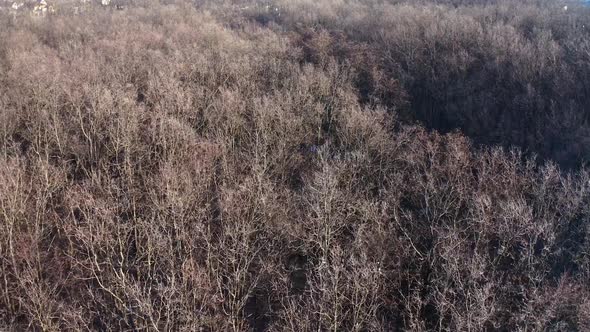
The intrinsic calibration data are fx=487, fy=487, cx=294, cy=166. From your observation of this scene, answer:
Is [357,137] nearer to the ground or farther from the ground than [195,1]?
nearer to the ground

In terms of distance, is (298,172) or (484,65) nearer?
(298,172)

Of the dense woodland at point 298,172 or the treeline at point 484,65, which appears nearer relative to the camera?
the dense woodland at point 298,172

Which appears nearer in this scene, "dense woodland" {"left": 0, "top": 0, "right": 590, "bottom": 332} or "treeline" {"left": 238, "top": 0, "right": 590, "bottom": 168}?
"dense woodland" {"left": 0, "top": 0, "right": 590, "bottom": 332}

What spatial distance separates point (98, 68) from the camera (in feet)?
111

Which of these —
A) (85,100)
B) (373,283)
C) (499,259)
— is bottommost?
(499,259)

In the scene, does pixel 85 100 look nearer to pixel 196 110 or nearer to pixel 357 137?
pixel 196 110

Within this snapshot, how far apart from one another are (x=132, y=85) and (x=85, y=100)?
336 centimetres

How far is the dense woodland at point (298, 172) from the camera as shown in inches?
655

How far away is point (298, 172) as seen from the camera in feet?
90.3

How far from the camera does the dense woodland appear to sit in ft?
54.5

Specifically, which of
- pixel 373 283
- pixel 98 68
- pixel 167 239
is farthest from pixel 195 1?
pixel 373 283

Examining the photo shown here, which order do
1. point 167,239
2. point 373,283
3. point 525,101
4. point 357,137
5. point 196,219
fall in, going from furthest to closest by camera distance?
point 525,101, point 357,137, point 196,219, point 167,239, point 373,283

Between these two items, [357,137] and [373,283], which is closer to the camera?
[373,283]

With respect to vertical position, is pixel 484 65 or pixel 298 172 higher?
pixel 484 65
